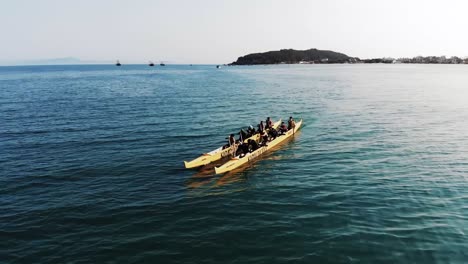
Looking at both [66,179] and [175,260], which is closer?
[175,260]

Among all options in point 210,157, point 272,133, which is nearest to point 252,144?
point 210,157

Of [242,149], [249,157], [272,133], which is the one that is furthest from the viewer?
[272,133]

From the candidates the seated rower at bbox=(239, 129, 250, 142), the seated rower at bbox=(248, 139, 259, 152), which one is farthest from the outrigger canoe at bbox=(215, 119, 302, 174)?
the seated rower at bbox=(239, 129, 250, 142)

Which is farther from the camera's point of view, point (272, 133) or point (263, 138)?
point (272, 133)

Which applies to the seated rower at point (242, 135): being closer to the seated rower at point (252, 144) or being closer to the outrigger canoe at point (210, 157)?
the outrigger canoe at point (210, 157)

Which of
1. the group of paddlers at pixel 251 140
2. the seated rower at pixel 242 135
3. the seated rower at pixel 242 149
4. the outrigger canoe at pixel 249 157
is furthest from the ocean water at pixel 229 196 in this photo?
the seated rower at pixel 242 135

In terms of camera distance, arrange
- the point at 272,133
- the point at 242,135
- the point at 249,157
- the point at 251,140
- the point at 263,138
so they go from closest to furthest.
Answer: the point at 249,157, the point at 251,140, the point at 242,135, the point at 263,138, the point at 272,133

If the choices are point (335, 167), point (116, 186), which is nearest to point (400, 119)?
point (335, 167)

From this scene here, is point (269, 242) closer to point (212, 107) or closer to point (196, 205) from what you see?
point (196, 205)

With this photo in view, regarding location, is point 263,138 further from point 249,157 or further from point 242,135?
point 249,157

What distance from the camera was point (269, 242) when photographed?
1677 cm

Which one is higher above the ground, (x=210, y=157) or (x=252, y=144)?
(x=252, y=144)

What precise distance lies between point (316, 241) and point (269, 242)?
219 centimetres

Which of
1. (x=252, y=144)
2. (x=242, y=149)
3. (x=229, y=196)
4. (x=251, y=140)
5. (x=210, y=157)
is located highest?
(x=251, y=140)
